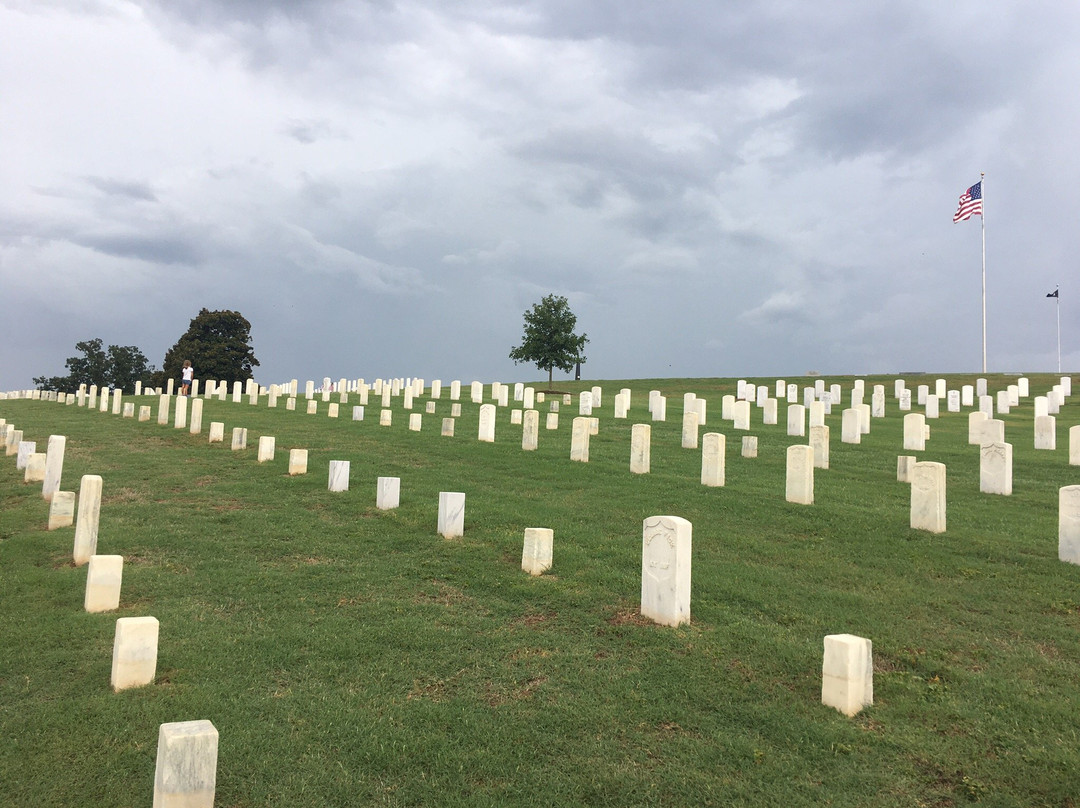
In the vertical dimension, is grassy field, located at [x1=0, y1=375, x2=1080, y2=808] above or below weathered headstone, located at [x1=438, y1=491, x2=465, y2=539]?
below

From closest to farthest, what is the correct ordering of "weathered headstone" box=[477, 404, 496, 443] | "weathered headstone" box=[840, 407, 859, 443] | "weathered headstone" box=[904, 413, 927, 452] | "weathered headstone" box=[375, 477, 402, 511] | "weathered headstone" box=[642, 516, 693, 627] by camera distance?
"weathered headstone" box=[642, 516, 693, 627] → "weathered headstone" box=[375, 477, 402, 511] → "weathered headstone" box=[904, 413, 927, 452] → "weathered headstone" box=[477, 404, 496, 443] → "weathered headstone" box=[840, 407, 859, 443]

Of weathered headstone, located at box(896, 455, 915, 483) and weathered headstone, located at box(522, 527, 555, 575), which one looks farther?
weathered headstone, located at box(896, 455, 915, 483)

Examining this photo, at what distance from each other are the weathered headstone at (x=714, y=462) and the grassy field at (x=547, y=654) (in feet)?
2.08

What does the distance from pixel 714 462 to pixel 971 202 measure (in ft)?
105

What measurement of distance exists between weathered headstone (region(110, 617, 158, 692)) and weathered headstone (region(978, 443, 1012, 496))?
12826 millimetres

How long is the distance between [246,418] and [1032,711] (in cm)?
2393

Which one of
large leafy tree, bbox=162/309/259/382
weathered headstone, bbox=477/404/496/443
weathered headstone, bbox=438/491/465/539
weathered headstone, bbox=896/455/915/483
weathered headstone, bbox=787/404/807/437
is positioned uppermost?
large leafy tree, bbox=162/309/259/382

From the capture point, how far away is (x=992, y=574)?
8.04 metres

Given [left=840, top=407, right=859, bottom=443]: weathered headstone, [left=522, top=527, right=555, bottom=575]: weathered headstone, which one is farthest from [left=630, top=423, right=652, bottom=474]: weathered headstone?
[left=840, top=407, right=859, bottom=443]: weathered headstone

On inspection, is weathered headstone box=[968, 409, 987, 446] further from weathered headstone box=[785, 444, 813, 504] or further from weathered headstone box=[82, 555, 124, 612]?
weathered headstone box=[82, 555, 124, 612]

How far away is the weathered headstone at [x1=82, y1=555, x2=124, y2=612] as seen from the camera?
7.22 meters

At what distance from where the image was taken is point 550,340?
164 feet

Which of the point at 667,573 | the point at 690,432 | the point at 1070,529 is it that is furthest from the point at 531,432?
the point at 1070,529

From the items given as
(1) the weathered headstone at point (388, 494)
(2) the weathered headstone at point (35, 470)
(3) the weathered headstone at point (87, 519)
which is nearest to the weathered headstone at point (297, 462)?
(1) the weathered headstone at point (388, 494)
